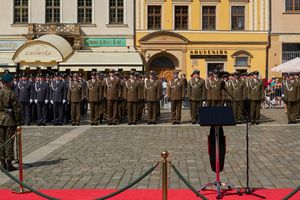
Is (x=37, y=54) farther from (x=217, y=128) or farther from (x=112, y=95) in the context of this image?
(x=217, y=128)

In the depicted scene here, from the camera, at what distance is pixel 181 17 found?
3844 centimetres

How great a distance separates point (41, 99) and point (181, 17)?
20.2 m

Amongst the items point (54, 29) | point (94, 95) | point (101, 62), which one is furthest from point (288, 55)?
point (94, 95)

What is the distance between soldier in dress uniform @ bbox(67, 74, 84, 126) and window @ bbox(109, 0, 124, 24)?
1864cm

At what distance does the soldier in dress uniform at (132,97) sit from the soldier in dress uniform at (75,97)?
1711 mm

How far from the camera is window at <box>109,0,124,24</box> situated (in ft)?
125

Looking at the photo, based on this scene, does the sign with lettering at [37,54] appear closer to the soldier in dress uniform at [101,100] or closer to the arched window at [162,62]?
the arched window at [162,62]

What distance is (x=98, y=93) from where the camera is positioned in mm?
20016

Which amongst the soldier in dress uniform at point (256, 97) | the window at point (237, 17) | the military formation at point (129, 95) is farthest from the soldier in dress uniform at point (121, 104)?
the window at point (237, 17)

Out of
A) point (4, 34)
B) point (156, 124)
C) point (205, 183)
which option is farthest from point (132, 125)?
point (4, 34)

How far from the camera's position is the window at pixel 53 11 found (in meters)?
38.1

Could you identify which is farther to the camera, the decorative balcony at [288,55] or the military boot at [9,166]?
the decorative balcony at [288,55]

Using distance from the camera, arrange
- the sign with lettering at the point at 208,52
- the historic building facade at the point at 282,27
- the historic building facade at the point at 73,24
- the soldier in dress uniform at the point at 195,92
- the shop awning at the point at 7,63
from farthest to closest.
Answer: the historic building facade at the point at 282,27 < the sign with lettering at the point at 208,52 < the historic building facade at the point at 73,24 < the shop awning at the point at 7,63 < the soldier in dress uniform at the point at 195,92

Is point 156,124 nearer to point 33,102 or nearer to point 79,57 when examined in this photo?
point 33,102
